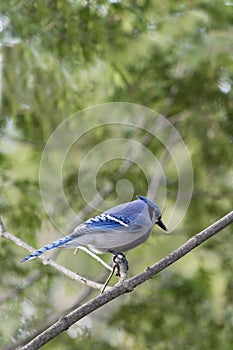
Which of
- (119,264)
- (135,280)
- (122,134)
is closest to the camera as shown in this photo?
(135,280)

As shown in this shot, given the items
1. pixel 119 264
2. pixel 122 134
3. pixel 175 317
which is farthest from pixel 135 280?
pixel 122 134

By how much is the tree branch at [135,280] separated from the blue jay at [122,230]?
12 cm

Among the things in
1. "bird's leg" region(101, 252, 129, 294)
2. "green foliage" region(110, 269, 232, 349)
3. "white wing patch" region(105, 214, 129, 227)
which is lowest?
"green foliage" region(110, 269, 232, 349)

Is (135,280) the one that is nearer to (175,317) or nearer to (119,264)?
(119,264)

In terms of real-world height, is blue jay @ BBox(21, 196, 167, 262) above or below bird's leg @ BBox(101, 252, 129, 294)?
above

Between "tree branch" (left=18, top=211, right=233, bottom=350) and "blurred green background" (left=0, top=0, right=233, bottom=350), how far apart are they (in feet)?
4.64

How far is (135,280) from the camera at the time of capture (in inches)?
60.9

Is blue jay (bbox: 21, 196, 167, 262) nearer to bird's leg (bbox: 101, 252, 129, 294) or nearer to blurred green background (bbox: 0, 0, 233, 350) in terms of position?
bird's leg (bbox: 101, 252, 129, 294)

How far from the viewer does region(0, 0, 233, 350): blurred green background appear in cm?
294

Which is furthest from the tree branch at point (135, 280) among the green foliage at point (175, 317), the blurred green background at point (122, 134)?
the green foliage at point (175, 317)

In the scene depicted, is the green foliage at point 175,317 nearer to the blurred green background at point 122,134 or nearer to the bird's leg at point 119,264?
the blurred green background at point 122,134

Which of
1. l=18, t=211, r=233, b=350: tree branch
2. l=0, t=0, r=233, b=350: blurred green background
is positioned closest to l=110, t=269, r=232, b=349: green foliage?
l=0, t=0, r=233, b=350: blurred green background

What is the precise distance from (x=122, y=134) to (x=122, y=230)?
7.21 ft

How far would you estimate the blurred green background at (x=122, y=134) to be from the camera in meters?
2.94
